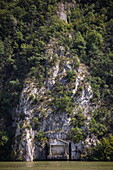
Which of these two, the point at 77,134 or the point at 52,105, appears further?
the point at 52,105

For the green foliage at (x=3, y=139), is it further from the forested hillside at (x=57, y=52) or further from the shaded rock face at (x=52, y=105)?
the shaded rock face at (x=52, y=105)

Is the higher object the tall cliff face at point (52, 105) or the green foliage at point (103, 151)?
the tall cliff face at point (52, 105)

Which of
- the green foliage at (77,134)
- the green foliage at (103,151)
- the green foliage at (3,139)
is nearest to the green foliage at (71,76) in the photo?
the green foliage at (77,134)

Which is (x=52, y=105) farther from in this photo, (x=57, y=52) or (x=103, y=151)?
(x=103, y=151)

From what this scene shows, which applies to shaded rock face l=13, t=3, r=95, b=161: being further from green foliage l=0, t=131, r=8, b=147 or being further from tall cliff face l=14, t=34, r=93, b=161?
green foliage l=0, t=131, r=8, b=147

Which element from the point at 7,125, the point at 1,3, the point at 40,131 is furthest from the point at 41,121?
the point at 1,3

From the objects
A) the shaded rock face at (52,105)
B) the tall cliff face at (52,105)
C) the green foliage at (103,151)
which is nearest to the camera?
the green foliage at (103,151)

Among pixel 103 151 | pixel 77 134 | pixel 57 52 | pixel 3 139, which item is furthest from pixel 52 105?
pixel 103 151
